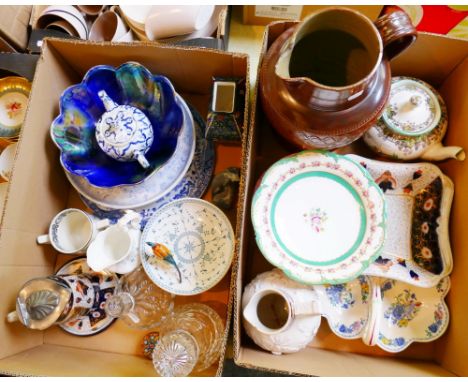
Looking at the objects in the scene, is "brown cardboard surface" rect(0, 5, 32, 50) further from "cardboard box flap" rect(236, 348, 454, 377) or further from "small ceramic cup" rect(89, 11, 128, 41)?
"cardboard box flap" rect(236, 348, 454, 377)

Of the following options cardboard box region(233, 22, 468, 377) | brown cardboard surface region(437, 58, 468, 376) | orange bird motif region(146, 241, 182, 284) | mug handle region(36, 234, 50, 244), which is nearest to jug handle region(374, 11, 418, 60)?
cardboard box region(233, 22, 468, 377)

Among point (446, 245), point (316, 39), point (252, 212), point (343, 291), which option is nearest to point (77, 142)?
point (252, 212)

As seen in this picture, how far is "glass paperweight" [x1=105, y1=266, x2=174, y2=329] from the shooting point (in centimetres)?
81

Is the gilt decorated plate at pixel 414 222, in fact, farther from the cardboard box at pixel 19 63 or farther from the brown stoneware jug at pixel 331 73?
the cardboard box at pixel 19 63

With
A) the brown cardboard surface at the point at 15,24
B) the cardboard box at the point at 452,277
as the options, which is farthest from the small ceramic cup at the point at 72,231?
the brown cardboard surface at the point at 15,24

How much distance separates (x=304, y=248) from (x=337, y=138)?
24 cm

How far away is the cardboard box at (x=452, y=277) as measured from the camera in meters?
0.69

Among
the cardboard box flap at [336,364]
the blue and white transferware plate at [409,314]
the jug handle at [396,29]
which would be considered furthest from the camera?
the blue and white transferware plate at [409,314]

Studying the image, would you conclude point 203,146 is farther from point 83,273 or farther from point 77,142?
point 83,273

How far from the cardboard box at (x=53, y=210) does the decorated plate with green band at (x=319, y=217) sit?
13 cm

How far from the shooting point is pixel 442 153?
768 millimetres

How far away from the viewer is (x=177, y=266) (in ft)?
2.59

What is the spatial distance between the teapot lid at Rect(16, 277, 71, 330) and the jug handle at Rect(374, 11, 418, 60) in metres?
0.73

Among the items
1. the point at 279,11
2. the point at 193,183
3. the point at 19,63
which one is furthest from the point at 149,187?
the point at 279,11
